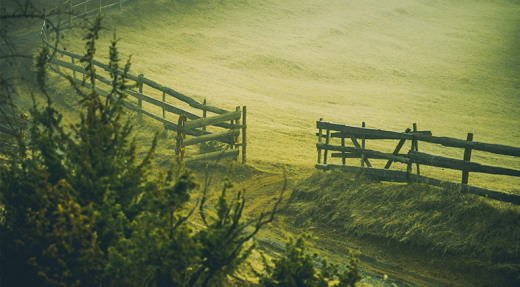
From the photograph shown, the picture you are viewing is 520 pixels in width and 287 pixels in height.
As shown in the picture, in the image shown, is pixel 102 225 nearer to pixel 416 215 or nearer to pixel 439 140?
pixel 416 215

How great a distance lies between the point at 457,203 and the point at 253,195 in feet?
16.1

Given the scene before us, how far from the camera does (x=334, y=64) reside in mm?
35500

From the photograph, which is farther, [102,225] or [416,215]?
[416,215]

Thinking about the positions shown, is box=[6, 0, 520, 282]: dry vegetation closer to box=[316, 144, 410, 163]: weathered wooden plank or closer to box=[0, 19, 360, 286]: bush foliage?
box=[316, 144, 410, 163]: weathered wooden plank

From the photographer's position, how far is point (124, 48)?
101 ft

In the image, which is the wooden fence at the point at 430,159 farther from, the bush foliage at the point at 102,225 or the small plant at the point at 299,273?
the bush foliage at the point at 102,225

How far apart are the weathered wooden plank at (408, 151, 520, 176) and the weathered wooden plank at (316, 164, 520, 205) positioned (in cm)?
35

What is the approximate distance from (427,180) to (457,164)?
0.77 metres

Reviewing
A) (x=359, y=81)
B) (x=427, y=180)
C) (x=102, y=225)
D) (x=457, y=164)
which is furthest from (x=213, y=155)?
(x=359, y=81)

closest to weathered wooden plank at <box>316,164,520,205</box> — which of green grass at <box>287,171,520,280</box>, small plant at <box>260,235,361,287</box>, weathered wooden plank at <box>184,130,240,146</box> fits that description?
green grass at <box>287,171,520,280</box>

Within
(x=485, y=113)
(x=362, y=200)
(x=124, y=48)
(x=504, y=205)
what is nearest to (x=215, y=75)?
(x=124, y=48)

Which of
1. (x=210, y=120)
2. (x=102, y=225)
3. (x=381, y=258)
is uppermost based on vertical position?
(x=102, y=225)

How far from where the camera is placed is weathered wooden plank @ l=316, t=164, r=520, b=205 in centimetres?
1043

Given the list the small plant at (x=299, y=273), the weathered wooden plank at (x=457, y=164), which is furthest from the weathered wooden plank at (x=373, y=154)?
the small plant at (x=299, y=273)
